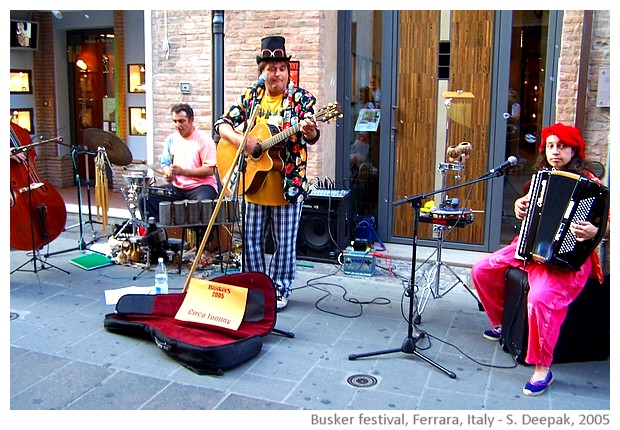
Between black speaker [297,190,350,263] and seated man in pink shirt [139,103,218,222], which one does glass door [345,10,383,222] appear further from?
seated man in pink shirt [139,103,218,222]

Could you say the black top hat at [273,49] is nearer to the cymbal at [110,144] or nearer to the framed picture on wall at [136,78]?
the cymbal at [110,144]

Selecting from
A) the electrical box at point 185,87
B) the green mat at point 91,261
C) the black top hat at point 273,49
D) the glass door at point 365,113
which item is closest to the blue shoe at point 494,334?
the black top hat at point 273,49

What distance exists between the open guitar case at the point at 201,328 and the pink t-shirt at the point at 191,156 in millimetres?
1876

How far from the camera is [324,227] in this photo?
6.27 m

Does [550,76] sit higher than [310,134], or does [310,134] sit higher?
A: [550,76]

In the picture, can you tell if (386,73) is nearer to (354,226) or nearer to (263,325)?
(354,226)

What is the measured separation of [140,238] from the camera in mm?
6098

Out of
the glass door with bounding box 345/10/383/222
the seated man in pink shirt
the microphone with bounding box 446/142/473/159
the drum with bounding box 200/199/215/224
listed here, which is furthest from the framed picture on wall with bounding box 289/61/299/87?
the microphone with bounding box 446/142/473/159

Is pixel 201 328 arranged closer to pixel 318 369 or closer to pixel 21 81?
pixel 318 369

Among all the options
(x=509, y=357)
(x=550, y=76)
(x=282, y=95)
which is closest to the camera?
(x=509, y=357)

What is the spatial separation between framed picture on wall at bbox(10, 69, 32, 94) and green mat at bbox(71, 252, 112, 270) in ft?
16.5

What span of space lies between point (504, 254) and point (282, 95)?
1928 millimetres

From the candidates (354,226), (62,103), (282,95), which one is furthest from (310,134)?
(62,103)

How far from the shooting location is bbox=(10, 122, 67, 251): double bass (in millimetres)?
5297
